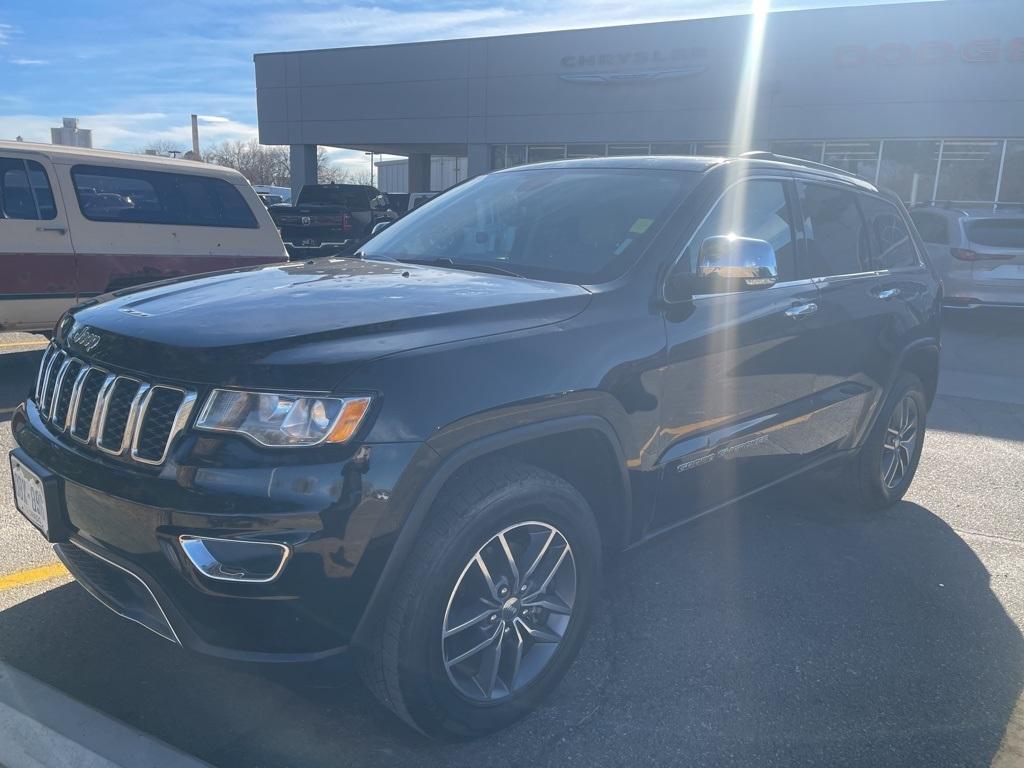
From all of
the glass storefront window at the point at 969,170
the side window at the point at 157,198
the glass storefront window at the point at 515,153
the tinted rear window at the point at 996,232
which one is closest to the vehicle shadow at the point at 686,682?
the side window at the point at 157,198

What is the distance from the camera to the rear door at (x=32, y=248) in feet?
23.4

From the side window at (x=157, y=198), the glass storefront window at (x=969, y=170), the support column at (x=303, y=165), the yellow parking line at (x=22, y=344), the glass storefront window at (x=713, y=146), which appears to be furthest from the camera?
the support column at (x=303, y=165)

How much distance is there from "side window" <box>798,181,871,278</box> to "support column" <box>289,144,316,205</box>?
2915cm

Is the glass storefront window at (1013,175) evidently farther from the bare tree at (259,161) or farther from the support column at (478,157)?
the bare tree at (259,161)

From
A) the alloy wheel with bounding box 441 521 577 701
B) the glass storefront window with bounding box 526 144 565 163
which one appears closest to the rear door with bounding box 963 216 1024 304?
the alloy wheel with bounding box 441 521 577 701

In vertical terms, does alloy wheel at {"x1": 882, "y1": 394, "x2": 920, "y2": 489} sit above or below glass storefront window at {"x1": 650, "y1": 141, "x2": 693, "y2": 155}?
below

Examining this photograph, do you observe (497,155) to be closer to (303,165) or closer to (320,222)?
(303,165)

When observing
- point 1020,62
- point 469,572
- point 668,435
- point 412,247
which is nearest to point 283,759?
point 469,572

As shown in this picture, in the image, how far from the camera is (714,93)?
920 inches

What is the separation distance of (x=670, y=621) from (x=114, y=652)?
2128 mm

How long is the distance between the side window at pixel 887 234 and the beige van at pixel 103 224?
5.95 metres

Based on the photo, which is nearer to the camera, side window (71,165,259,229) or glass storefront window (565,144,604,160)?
side window (71,165,259,229)

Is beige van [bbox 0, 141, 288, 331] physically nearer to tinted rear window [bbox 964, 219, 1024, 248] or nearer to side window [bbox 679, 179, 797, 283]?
side window [bbox 679, 179, 797, 283]

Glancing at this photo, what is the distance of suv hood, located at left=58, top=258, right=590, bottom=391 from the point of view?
2.29m
